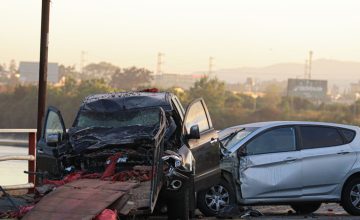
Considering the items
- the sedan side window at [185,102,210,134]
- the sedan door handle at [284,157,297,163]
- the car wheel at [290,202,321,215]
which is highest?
the sedan side window at [185,102,210,134]

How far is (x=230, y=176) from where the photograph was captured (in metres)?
11.0

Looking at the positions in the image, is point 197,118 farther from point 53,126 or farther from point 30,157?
point 30,157

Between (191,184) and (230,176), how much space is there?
91.2 inches

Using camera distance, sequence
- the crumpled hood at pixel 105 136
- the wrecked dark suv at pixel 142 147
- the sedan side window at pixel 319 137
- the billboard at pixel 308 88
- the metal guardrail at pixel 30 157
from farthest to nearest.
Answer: the billboard at pixel 308 88, the sedan side window at pixel 319 137, the metal guardrail at pixel 30 157, the crumpled hood at pixel 105 136, the wrecked dark suv at pixel 142 147

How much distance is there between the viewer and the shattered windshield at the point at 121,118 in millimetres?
10141

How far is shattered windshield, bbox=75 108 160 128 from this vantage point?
33.3 ft

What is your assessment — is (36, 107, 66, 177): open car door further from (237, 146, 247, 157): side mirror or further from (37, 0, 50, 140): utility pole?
(37, 0, 50, 140): utility pole

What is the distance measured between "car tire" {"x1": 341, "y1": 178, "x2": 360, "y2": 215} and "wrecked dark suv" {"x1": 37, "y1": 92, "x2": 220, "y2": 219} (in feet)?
8.59

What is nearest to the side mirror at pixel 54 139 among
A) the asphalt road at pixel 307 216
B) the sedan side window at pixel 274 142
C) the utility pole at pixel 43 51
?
the asphalt road at pixel 307 216

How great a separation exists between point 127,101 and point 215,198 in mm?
2129

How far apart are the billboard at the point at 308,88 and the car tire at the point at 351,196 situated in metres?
100

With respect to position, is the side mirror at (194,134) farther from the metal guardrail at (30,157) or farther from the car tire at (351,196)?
the car tire at (351,196)

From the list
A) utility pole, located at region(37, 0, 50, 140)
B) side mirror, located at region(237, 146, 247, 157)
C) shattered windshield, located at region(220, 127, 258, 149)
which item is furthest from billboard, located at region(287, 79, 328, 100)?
side mirror, located at region(237, 146, 247, 157)

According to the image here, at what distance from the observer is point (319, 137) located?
11656 millimetres
